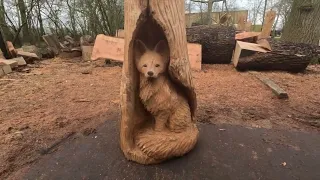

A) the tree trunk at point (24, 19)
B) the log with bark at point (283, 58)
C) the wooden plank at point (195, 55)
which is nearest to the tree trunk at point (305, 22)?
the log with bark at point (283, 58)

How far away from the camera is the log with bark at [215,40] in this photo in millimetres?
5430

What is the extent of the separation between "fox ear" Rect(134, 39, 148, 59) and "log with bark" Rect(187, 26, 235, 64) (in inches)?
158

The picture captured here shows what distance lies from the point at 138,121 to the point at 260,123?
1454 mm

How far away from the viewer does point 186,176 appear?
5.24ft

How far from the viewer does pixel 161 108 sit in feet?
5.90

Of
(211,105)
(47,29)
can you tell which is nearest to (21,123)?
(211,105)

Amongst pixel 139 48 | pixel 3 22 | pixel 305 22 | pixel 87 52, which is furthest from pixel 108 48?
pixel 3 22

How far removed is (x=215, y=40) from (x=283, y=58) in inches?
61.1

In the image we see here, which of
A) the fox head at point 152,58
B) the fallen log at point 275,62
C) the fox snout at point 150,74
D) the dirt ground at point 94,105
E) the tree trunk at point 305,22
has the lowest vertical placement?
the dirt ground at point 94,105

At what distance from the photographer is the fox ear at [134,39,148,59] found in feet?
5.67

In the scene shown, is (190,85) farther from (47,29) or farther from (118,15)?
(47,29)

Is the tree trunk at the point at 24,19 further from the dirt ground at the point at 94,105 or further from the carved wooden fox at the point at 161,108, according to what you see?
the carved wooden fox at the point at 161,108

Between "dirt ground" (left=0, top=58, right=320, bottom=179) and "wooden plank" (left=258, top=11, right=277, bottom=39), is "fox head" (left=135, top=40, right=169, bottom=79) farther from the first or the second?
"wooden plank" (left=258, top=11, right=277, bottom=39)

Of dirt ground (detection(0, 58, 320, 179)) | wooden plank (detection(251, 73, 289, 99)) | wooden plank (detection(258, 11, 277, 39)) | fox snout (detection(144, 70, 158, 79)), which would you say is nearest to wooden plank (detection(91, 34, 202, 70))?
dirt ground (detection(0, 58, 320, 179))
